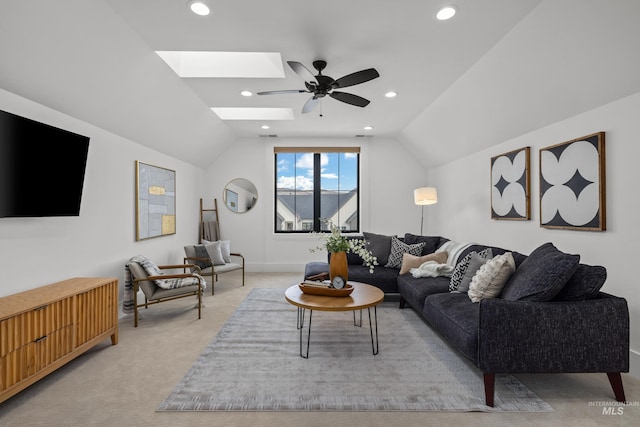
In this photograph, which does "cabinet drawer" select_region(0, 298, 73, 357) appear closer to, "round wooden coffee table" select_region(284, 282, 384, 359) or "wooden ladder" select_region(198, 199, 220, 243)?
"round wooden coffee table" select_region(284, 282, 384, 359)

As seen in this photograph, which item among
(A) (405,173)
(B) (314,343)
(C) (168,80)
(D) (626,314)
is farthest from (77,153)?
(A) (405,173)

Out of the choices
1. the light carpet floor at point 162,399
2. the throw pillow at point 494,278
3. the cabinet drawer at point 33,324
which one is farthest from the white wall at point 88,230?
the throw pillow at point 494,278

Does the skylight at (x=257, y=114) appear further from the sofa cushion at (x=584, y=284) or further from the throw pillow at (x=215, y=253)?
the sofa cushion at (x=584, y=284)

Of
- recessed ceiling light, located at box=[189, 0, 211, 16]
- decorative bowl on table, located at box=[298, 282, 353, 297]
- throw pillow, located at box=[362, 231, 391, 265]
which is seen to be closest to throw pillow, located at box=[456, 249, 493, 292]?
decorative bowl on table, located at box=[298, 282, 353, 297]

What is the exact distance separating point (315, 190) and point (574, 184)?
14.6 feet

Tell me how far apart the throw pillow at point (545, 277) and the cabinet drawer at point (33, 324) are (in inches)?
130

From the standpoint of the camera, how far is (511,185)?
375 centimetres

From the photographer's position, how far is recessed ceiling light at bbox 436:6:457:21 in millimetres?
2260

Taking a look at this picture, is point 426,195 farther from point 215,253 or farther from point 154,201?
point 154,201

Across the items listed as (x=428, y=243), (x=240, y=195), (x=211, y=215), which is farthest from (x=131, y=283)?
(x=428, y=243)

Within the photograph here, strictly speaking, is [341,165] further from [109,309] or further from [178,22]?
[109,309]

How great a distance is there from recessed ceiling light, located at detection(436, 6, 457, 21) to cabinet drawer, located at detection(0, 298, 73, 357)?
355 centimetres

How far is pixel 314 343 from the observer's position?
2879 millimetres

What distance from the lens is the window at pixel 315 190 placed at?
6512mm
